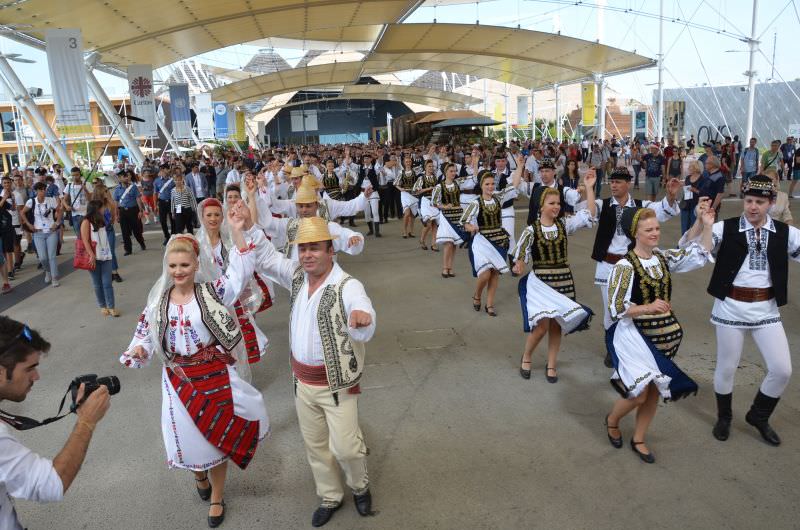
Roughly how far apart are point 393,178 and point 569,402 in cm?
991

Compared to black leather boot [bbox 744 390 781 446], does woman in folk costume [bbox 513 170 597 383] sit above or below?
above

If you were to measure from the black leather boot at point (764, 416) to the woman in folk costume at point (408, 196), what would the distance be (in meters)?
8.26

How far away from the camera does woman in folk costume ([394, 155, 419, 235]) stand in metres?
11.9

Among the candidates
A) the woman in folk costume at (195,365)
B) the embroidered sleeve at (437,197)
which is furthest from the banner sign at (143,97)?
the woman in folk costume at (195,365)

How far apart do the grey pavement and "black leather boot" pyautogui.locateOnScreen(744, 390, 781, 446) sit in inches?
3.1

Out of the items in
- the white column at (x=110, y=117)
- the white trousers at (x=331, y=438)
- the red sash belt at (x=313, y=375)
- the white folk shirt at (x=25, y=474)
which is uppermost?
the white column at (x=110, y=117)

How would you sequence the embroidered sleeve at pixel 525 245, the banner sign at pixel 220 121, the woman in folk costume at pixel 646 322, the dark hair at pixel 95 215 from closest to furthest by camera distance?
the woman in folk costume at pixel 646 322, the embroidered sleeve at pixel 525 245, the dark hair at pixel 95 215, the banner sign at pixel 220 121

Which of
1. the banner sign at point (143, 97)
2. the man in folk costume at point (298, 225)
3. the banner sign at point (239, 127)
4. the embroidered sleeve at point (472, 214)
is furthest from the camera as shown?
the banner sign at point (239, 127)

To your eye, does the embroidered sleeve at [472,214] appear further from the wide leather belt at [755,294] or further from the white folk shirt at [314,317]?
the white folk shirt at [314,317]

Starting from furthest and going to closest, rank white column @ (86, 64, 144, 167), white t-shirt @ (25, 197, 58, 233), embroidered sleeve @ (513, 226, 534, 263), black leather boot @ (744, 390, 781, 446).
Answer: white column @ (86, 64, 144, 167) → white t-shirt @ (25, 197, 58, 233) → embroidered sleeve @ (513, 226, 534, 263) → black leather boot @ (744, 390, 781, 446)

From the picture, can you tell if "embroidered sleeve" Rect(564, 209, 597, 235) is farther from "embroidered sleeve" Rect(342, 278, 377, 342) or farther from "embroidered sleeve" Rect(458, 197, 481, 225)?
"embroidered sleeve" Rect(342, 278, 377, 342)

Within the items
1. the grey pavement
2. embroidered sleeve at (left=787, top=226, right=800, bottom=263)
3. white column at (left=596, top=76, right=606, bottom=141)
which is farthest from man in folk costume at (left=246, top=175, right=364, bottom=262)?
white column at (left=596, top=76, right=606, bottom=141)

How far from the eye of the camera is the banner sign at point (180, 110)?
21625 millimetres

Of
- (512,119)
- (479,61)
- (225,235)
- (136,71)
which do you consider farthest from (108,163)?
(225,235)
